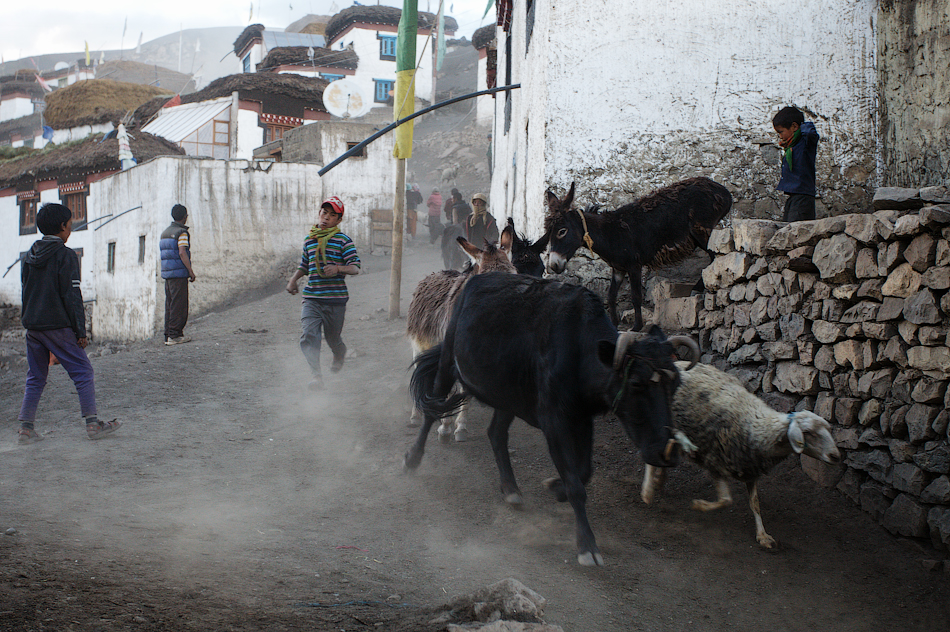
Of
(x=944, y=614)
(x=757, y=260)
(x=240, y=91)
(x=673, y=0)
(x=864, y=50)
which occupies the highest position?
(x=240, y=91)

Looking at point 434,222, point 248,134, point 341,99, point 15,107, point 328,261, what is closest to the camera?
point 328,261

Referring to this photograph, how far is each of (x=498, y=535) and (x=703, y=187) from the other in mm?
3946

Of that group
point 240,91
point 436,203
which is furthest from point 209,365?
point 240,91

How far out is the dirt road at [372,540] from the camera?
2589 mm

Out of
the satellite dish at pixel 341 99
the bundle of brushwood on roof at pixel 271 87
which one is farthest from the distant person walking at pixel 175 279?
the bundle of brushwood on roof at pixel 271 87

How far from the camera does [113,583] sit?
8.37ft

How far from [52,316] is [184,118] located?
68.7ft

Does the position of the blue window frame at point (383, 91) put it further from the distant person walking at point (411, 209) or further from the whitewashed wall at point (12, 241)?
the whitewashed wall at point (12, 241)

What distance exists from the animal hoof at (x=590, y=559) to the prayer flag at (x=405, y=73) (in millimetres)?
7353

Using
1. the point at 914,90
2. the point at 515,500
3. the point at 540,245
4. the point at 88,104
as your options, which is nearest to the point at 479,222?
the point at 540,245

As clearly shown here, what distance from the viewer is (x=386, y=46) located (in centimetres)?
3572

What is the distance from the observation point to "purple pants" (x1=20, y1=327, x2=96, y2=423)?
4.99 m

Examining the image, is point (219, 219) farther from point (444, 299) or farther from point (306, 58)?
point (306, 58)

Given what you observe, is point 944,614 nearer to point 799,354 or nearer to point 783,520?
point 783,520
